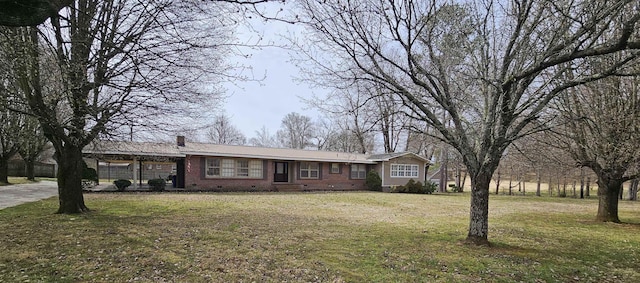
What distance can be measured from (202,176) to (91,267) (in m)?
16.7

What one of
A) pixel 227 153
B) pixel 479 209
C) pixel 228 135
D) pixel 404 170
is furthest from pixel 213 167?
pixel 228 135

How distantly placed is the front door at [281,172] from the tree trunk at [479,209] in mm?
20566

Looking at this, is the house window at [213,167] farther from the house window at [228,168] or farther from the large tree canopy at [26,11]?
the large tree canopy at [26,11]

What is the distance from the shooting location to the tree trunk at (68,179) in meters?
9.97

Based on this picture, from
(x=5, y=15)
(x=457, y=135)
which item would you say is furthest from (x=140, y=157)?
(x=5, y=15)

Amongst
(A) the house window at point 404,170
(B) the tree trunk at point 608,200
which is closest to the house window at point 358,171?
(A) the house window at point 404,170

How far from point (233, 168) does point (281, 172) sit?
230 inches

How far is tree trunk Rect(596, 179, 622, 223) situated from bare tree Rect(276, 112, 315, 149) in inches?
1637

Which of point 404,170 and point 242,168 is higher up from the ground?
point 242,168

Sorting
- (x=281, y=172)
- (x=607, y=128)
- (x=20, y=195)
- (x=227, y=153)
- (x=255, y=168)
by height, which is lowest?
(x=20, y=195)

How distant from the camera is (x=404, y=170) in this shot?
2867 centimetres

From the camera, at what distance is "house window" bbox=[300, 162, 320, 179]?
2573 centimetres

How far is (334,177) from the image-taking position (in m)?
26.8

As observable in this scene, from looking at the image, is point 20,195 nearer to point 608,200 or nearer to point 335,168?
point 335,168
